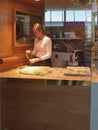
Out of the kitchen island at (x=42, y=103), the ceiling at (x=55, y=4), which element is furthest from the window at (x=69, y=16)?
the kitchen island at (x=42, y=103)

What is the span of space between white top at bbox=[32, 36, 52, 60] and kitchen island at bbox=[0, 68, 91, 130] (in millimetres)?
848

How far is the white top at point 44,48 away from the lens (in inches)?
128

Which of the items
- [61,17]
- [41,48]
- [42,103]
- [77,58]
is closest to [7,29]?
[41,48]

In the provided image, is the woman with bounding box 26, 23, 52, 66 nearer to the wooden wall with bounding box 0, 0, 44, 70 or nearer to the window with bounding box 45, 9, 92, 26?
the wooden wall with bounding box 0, 0, 44, 70

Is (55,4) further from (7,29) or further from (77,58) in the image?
(7,29)

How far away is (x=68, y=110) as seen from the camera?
2.30 meters

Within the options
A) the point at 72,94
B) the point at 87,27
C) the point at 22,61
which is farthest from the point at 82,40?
the point at 72,94

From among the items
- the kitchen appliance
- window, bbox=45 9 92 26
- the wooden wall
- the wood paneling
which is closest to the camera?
the wood paneling

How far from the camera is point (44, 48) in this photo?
3289mm

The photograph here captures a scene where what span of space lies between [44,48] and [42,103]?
110cm

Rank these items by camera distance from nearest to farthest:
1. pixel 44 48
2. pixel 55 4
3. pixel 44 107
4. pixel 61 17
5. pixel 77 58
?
1. pixel 44 107
2. pixel 44 48
3. pixel 55 4
4. pixel 77 58
5. pixel 61 17

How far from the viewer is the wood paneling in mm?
2277

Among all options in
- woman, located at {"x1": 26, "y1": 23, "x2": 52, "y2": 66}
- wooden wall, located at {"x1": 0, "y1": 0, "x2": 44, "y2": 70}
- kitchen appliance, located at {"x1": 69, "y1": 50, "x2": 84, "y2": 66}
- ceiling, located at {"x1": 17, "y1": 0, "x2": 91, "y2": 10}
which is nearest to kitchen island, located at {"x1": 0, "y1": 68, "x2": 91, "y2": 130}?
wooden wall, located at {"x1": 0, "y1": 0, "x2": 44, "y2": 70}

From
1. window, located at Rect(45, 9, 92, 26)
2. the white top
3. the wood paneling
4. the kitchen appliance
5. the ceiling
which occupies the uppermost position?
the ceiling
